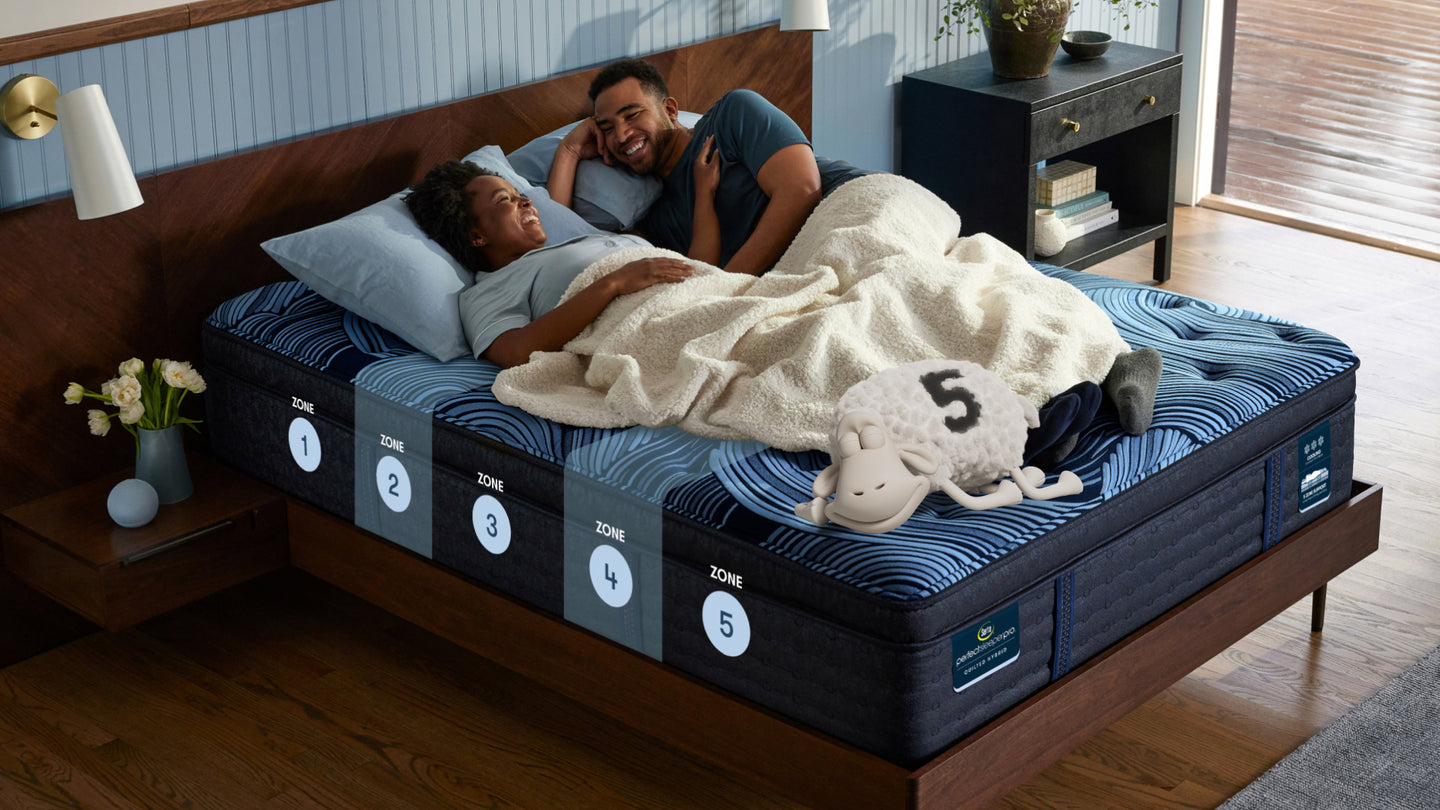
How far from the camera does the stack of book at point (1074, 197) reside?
3.95 meters

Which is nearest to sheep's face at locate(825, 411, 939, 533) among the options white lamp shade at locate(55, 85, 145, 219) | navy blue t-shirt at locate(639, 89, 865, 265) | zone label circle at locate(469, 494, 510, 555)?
zone label circle at locate(469, 494, 510, 555)

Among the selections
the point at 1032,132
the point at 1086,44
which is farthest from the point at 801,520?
the point at 1086,44

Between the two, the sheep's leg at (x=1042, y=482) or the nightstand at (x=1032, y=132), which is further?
the nightstand at (x=1032, y=132)

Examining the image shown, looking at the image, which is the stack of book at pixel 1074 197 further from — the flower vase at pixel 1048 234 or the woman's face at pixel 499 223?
the woman's face at pixel 499 223

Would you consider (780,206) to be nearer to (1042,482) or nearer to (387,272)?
(387,272)

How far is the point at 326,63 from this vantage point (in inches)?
110

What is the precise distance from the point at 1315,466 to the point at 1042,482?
1.96ft

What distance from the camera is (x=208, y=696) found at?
248 cm

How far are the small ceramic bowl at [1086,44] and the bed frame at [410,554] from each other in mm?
1110

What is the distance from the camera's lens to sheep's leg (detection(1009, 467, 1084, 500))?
1.92 meters

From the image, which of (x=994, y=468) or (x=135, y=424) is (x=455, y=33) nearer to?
(x=135, y=424)

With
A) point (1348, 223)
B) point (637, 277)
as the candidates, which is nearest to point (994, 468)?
point (637, 277)

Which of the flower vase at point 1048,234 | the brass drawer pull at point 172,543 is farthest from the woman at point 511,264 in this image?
the flower vase at point 1048,234

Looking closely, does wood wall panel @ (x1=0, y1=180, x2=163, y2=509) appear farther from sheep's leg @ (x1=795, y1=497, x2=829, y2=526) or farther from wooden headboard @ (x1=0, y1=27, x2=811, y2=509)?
sheep's leg @ (x1=795, y1=497, x2=829, y2=526)
